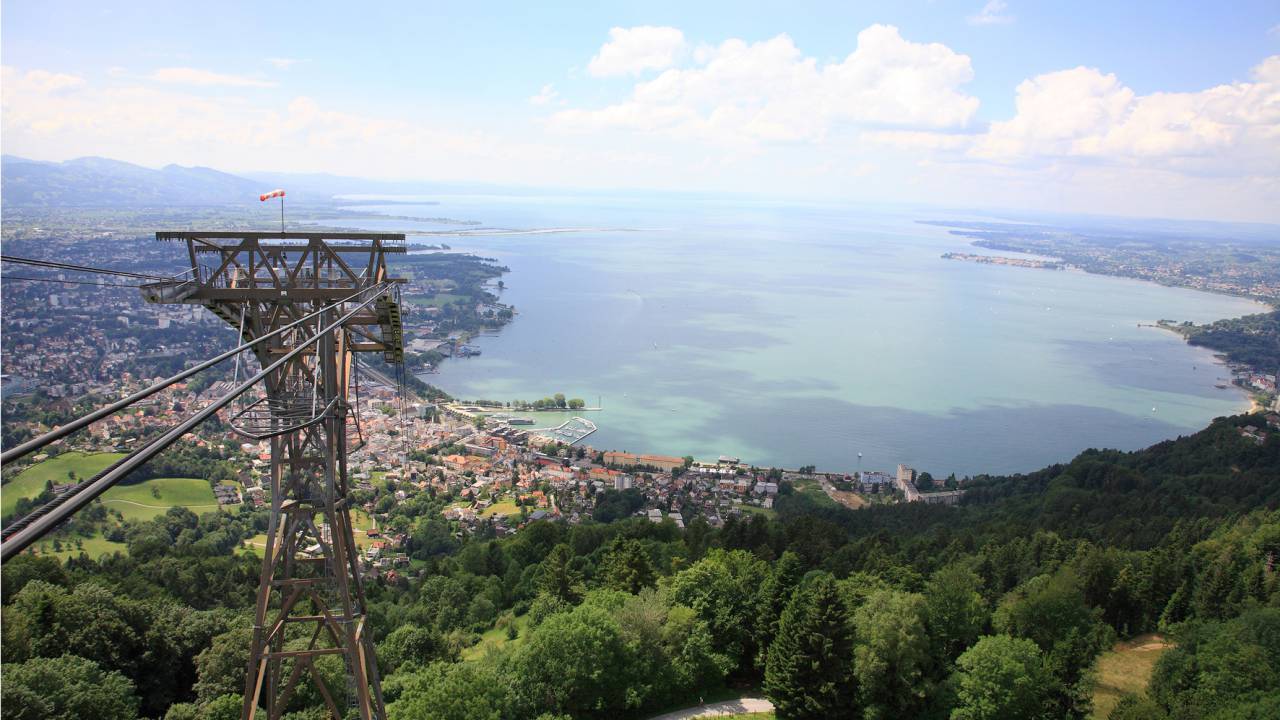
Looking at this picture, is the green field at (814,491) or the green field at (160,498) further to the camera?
the green field at (814,491)

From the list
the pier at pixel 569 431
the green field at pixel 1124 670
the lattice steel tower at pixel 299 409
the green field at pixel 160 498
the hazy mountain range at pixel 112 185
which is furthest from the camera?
the hazy mountain range at pixel 112 185

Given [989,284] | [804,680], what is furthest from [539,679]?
[989,284]

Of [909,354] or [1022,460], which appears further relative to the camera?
[909,354]

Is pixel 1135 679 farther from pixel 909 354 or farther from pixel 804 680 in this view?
pixel 909 354

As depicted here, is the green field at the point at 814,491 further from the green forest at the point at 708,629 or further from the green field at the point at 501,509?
the green field at the point at 501,509

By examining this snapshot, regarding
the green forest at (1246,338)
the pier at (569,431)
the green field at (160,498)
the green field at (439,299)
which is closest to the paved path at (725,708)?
the green field at (160,498)
